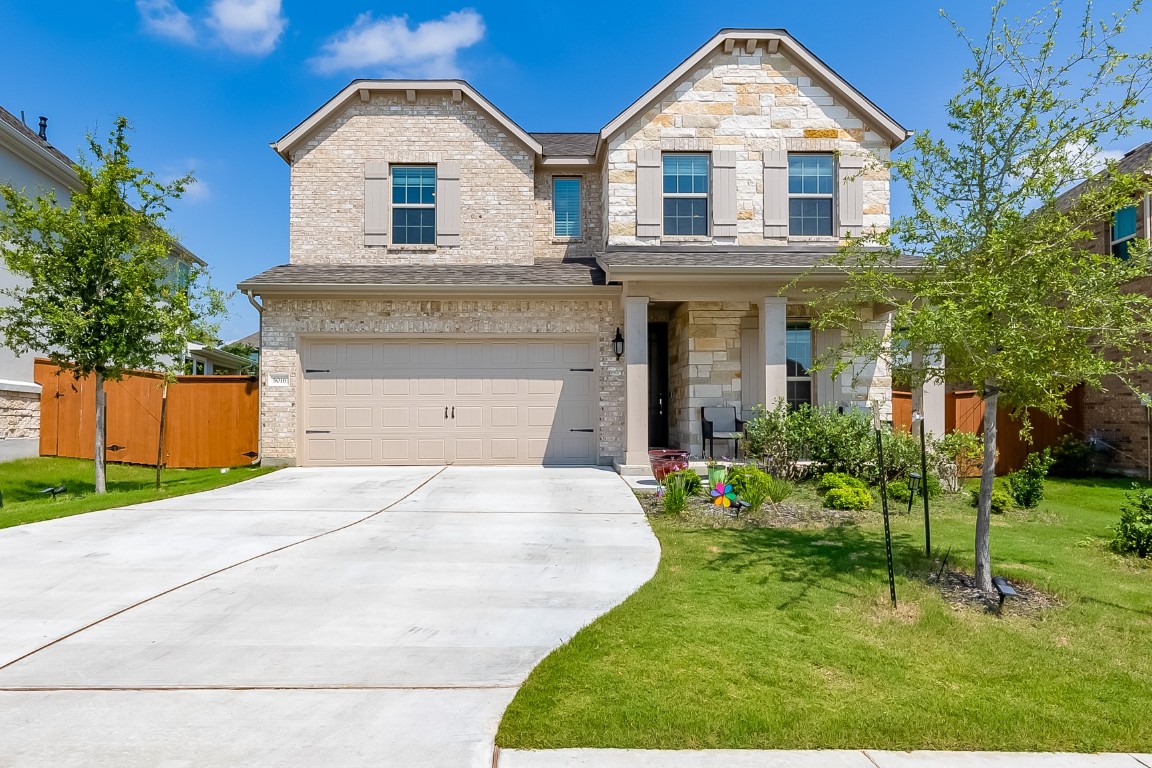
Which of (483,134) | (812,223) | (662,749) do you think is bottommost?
(662,749)

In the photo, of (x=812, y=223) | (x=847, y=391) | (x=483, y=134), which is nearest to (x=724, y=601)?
(x=847, y=391)

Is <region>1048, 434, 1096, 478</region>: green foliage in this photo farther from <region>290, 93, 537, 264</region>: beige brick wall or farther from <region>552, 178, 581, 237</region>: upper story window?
<region>290, 93, 537, 264</region>: beige brick wall

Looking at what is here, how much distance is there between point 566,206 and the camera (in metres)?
13.6

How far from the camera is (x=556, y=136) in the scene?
15.0 metres

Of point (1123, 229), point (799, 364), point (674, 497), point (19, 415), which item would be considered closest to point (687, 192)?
point (799, 364)

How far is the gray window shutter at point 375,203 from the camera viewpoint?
12641mm

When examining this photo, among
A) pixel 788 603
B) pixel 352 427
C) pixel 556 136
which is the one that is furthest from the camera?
pixel 556 136

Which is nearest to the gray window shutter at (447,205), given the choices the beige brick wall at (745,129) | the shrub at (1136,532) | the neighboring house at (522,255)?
the neighboring house at (522,255)

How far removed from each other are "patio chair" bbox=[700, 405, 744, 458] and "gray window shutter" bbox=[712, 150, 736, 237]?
3377 millimetres

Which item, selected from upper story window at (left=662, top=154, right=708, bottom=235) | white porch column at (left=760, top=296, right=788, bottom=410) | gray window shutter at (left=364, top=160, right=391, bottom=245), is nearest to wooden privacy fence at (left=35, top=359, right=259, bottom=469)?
gray window shutter at (left=364, top=160, right=391, bottom=245)

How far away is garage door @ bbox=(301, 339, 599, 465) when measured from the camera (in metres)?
11.8

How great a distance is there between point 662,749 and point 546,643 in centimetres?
126

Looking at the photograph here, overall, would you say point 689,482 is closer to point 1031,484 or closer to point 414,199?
point 1031,484

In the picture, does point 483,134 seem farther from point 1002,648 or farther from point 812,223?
point 1002,648
